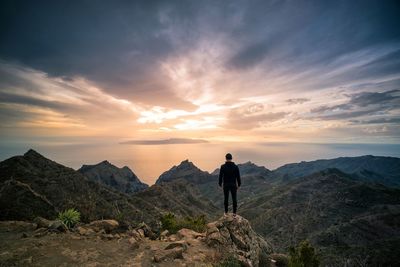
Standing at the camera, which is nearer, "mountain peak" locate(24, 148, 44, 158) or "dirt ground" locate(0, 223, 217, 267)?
"dirt ground" locate(0, 223, 217, 267)

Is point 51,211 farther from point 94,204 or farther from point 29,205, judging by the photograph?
point 94,204

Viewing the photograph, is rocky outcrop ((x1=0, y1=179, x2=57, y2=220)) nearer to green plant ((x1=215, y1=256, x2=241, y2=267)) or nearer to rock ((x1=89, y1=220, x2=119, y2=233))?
rock ((x1=89, y1=220, x2=119, y2=233))

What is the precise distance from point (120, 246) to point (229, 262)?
581 cm

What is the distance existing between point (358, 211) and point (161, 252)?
462 ft

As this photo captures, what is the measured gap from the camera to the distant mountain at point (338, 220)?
2650 inches

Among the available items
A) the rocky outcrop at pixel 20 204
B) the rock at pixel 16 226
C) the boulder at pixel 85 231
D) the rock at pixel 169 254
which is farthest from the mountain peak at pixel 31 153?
the rock at pixel 169 254

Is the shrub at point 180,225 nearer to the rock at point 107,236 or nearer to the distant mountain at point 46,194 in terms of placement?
the distant mountain at point 46,194

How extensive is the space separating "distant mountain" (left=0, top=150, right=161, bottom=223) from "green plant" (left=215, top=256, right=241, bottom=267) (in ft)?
44.0

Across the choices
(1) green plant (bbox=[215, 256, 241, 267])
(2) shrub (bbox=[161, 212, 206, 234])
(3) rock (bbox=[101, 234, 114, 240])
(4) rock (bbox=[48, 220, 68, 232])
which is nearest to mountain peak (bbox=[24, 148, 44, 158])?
(2) shrub (bbox=[161, 212, 206, 234])

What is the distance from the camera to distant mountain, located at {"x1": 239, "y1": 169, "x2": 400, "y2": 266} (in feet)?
221

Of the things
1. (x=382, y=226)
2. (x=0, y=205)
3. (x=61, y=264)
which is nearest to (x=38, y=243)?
(x=61, y=264)

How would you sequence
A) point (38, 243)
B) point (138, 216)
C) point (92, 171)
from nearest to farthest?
point (38, 243), point (138, 216), point (92, 171)

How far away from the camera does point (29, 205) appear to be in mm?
21266

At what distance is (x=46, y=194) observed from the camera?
39.2m
